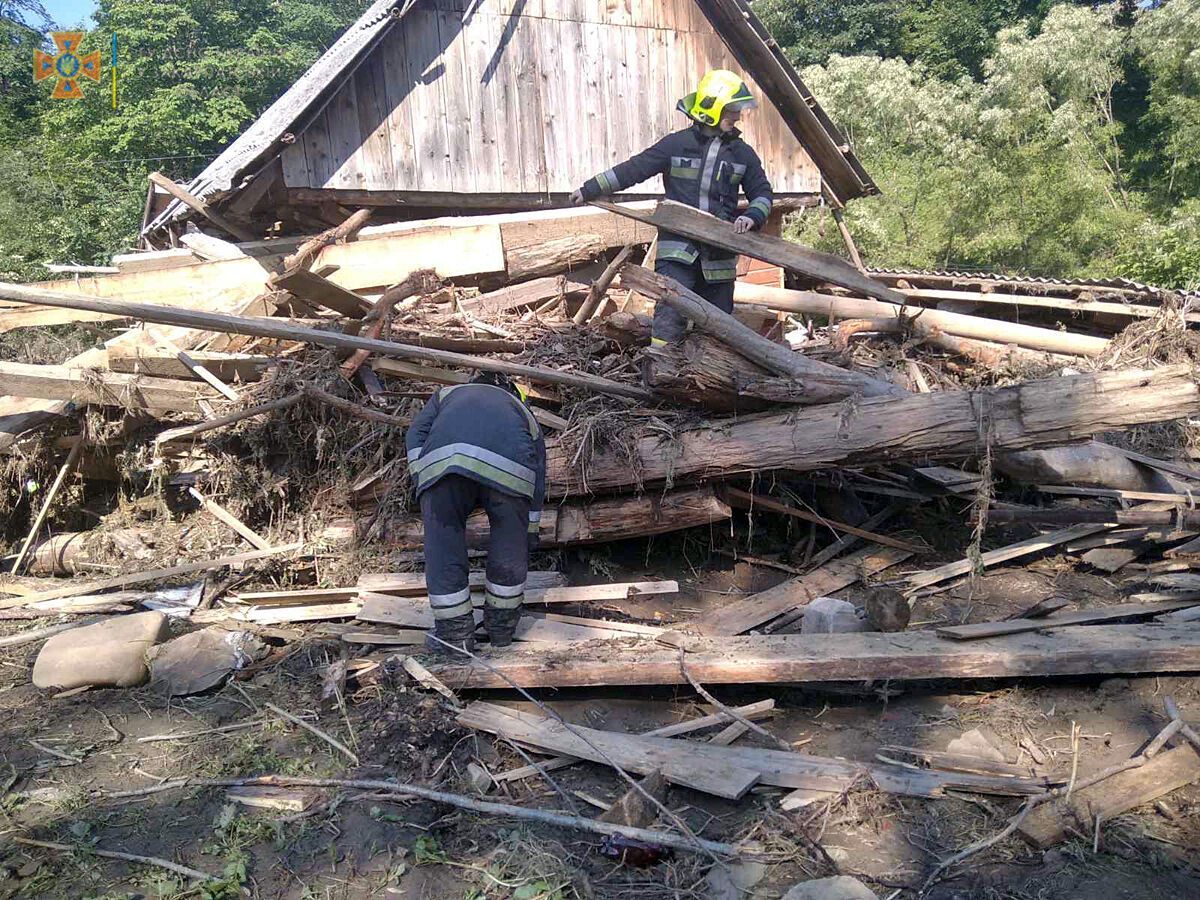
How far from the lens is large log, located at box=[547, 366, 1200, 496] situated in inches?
174

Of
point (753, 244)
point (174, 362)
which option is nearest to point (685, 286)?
point (753, 244)

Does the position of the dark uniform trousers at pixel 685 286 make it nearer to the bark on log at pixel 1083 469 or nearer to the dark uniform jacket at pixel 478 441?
the dark uniform jacket at pixel 478 441

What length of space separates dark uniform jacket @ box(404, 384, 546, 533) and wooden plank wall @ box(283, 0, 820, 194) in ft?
16.0

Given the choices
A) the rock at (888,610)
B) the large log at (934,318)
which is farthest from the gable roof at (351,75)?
A: the rock at (888,610)

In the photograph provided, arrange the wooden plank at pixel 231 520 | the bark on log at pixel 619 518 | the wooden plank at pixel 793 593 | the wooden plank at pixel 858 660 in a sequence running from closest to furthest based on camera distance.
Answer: the wooden plank at pixel 858 660
the wooden plank at pixel 793 593
the bark on log at pixel 619 518
the wooden plank at pixel 231 520

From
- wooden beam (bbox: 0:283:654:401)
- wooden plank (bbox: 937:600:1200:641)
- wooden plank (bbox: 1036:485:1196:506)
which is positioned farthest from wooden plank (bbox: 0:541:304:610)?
wooden plank (bbox: 1036:485:1196:506)

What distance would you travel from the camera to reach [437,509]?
14.0ft

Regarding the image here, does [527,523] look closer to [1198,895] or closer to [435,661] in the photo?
[435,661]

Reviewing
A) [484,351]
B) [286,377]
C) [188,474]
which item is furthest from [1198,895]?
[188,474]

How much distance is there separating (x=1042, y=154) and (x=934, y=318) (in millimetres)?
12986

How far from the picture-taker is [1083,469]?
5.99 meters

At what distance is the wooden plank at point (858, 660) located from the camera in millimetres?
3955

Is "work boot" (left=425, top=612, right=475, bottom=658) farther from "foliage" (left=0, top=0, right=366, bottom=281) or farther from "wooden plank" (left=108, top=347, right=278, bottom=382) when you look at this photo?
"foliage" (left=0, top=0, right=366, bottom=281)

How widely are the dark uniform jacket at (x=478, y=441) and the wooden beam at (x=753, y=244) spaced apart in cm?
185
